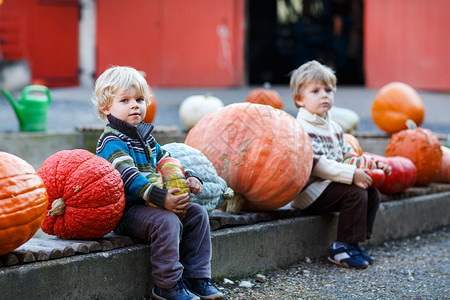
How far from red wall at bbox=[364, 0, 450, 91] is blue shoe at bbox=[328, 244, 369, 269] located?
868 centimetres

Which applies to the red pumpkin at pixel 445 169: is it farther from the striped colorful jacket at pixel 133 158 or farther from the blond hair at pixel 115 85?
the blond hair at pixel 115 85

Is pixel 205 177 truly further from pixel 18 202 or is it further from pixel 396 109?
pixel 396 109

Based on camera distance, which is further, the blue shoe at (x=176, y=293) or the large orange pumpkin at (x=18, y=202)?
the blue shoe at (x=176, y=293)

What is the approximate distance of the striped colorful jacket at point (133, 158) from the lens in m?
2.84

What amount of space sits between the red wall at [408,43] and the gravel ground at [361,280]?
8170 millimetres

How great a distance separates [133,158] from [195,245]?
1.71 feet

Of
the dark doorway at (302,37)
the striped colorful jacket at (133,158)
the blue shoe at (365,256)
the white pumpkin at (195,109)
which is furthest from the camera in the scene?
the dark doorway at (302,37)

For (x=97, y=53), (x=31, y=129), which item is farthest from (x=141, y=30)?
(x=31, y=129)


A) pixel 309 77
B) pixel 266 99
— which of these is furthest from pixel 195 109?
pixel 309 77

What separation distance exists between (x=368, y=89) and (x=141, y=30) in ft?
16.0

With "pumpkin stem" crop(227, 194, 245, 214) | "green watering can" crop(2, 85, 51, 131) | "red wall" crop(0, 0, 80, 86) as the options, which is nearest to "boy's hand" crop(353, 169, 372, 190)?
"pumpkin stem" crop(227, 194, 245, 214)

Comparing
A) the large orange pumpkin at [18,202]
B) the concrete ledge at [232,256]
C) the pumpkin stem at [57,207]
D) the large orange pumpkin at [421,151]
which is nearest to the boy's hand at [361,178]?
the concrete ledge at [232,256]

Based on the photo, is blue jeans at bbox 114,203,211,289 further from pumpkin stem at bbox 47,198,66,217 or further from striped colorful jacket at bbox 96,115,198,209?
pumpkin stem at bbox 47,198,66,217

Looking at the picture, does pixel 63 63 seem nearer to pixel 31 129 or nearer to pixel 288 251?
pixel 31 129
